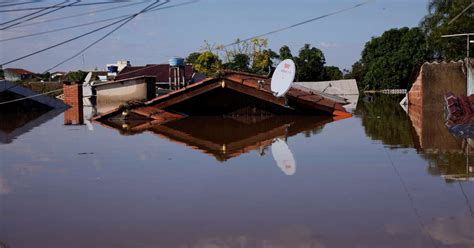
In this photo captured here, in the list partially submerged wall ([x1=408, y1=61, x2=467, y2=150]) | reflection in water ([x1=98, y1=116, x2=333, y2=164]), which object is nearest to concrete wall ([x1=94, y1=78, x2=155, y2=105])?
reflection in water ([x1=98, y1=116, x2=333, y2=164])

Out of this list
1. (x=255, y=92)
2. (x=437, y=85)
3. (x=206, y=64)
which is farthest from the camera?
(x=206, y=64)

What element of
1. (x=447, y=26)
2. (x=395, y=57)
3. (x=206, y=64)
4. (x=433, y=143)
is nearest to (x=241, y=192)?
(x=433, y=143)

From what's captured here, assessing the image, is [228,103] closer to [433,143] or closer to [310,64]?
[433,143]

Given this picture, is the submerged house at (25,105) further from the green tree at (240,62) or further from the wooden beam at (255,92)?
the green tree at (240,62)

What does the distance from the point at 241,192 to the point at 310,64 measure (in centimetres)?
5509

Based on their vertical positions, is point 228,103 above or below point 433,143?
above

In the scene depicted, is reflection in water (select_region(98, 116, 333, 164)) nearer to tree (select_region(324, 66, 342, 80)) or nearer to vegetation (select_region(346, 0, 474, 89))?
vegetation (select_region(346, 0, 474, 89))

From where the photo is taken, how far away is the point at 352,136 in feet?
38.1

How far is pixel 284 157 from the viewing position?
854 cm

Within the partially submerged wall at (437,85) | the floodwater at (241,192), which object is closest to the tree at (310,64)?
the partially submerged wall at (437,85)

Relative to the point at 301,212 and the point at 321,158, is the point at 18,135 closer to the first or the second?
the point at 321,158

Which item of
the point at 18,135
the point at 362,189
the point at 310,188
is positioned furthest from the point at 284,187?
the point at 18,135

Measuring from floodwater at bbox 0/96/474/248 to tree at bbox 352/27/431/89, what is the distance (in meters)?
43.5

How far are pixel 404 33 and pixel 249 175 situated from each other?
2365 inches
